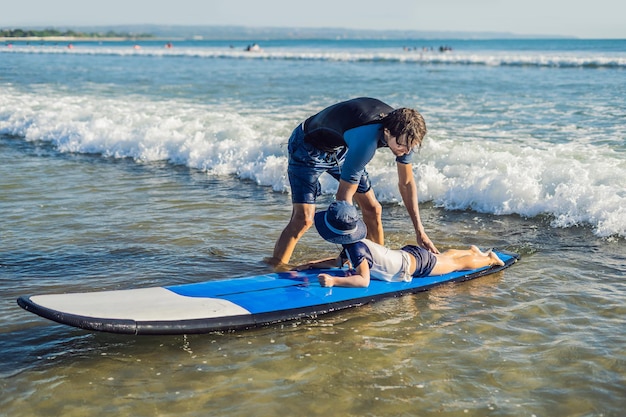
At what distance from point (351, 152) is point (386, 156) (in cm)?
604

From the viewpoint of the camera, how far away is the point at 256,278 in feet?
18.1

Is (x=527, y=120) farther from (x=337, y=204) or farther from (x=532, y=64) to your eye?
(x=532, y=64)

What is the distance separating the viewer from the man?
4.70m

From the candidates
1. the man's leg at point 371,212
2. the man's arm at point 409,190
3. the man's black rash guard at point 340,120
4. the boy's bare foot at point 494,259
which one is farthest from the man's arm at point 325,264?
the boy's bare foot at point 494,259

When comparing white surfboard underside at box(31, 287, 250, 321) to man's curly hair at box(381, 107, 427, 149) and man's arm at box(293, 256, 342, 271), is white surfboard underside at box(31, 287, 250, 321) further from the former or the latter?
man's curly hair at box(381, 107, 427, 149)

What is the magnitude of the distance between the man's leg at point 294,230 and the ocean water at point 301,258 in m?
0.39

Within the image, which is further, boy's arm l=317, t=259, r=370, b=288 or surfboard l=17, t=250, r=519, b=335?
boy's arm l=317, t=259, r=370, b=288

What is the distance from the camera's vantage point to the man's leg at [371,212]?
19.3ft

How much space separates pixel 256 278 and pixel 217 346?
3.02ft

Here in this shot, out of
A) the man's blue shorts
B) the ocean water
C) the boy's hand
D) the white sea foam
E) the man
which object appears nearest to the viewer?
the ocean water

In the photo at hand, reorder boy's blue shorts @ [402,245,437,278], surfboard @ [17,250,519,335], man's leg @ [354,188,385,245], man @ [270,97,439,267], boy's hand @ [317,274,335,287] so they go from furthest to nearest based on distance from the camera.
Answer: man's leg @ [354,188,385,245] < boy's blue shorts @ [402,245,437,278] < boy's hand @ [317,274,335,287] < man @ [270,97,439,267] < surfboard @ [17,250,519,335]

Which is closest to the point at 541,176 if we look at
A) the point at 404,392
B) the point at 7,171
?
the point at 404,392

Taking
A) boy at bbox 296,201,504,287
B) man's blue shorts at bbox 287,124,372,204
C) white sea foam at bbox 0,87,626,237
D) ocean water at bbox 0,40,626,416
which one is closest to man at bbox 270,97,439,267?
man's blue shorts at bbox 287,124,372,204

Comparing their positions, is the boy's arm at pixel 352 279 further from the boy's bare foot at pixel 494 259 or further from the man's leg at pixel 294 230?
the boy's bare foot at pixel 494 259
